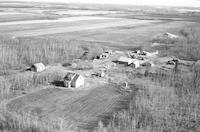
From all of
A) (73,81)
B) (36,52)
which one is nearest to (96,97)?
(73,81)

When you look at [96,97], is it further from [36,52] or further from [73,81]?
[36,52]

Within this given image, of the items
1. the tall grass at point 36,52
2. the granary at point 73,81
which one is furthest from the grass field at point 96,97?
the granary at point 73,81

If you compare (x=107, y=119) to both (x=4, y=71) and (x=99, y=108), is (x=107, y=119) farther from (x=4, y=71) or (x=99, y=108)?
(x=4, y=71)

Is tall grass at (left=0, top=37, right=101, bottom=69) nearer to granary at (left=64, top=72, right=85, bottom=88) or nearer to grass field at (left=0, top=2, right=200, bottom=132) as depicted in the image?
grass field at (left=0, top=2, right=200, bottom=132)

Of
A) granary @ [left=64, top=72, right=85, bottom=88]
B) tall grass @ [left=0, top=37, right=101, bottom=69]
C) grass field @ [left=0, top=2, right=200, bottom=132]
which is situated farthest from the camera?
tall grass @ [left=0, top=37, right=101, bottom=69]

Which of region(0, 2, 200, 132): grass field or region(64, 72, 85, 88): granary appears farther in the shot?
region(64, 72, 85, 88): granary

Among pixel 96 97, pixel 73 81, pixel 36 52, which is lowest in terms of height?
pixel 96 97

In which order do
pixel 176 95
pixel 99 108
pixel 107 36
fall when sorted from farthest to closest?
pixel 107 36 → pixel 176 95 → pixel 99 108

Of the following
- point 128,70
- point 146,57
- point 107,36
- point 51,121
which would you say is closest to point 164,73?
point 128,70

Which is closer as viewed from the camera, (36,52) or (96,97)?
(96,97)

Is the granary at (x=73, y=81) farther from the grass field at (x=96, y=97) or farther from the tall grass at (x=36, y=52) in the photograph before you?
the tall grass at (x=36, y=52)

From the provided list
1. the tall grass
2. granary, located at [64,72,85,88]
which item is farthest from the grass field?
granary, located at [64,72,85,88]
